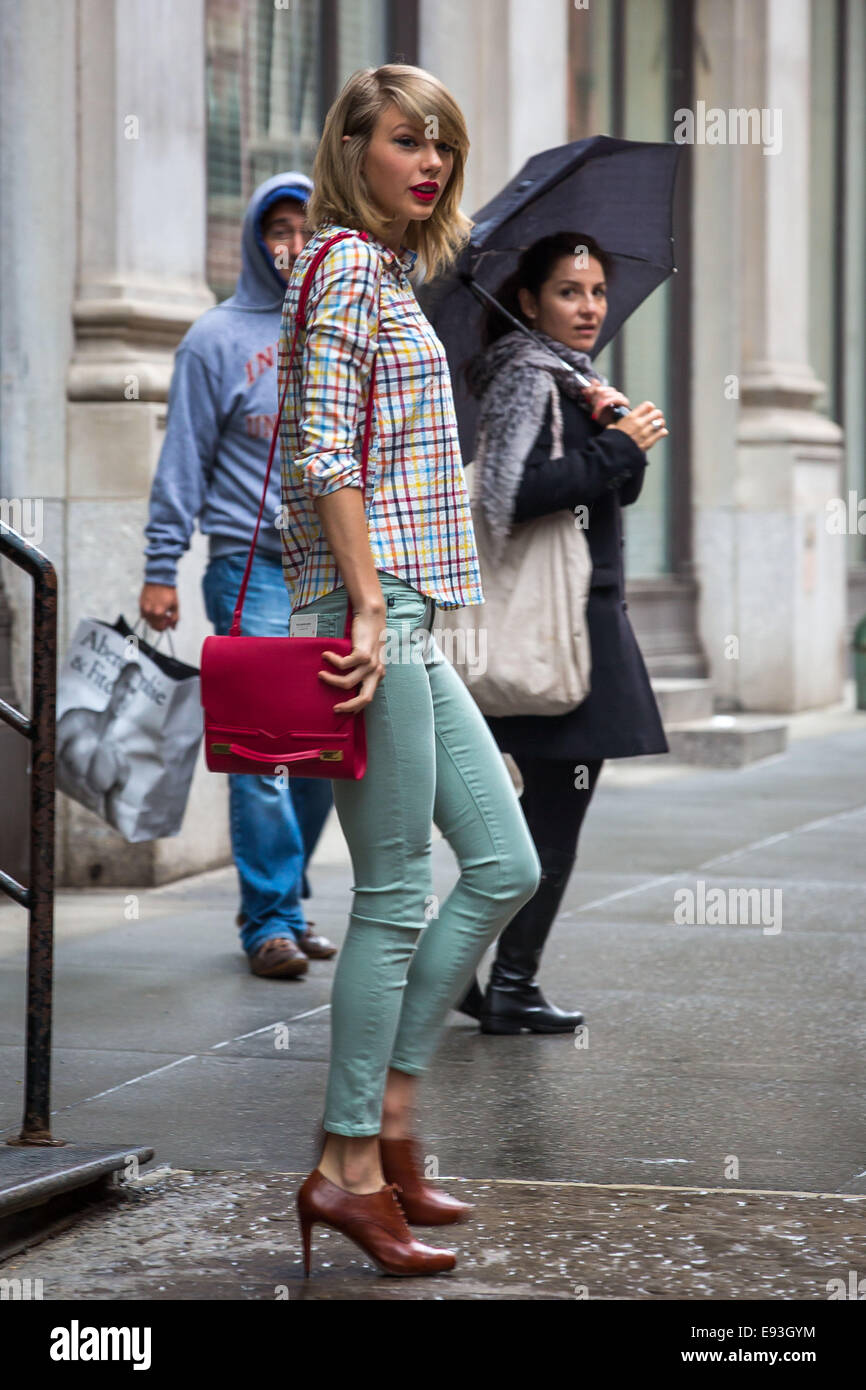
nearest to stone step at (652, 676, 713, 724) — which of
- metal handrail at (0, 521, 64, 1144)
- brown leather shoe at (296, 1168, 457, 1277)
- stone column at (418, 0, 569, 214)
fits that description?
stone column at (418, 0, 569, 214)

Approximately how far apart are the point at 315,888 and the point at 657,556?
6.77m

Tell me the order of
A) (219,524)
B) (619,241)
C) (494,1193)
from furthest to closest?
(219,524) < (619,241) < (494,1193)

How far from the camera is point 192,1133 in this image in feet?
14.3

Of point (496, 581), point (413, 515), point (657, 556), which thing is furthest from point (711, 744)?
point (413, 515)

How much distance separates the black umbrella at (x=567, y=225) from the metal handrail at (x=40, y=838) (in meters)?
1.45

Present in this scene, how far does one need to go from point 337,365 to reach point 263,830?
2892mm

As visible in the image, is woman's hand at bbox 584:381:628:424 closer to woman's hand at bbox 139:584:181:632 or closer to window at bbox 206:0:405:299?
woman's hand at bbox 139:584:181:632

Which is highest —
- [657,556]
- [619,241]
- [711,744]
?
[619,241]

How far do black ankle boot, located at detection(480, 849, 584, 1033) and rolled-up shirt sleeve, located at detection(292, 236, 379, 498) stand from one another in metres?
2.05

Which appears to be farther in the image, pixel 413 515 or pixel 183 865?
pixel 183 865

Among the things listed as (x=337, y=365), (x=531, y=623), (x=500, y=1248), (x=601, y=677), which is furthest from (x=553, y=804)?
(x=337, y=365)

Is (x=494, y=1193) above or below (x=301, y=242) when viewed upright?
below

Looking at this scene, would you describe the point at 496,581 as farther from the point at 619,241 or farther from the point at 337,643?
the point at 337,643

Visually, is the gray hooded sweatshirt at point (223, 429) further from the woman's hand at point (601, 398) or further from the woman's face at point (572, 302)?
the woman's hand at point (601, 398)
